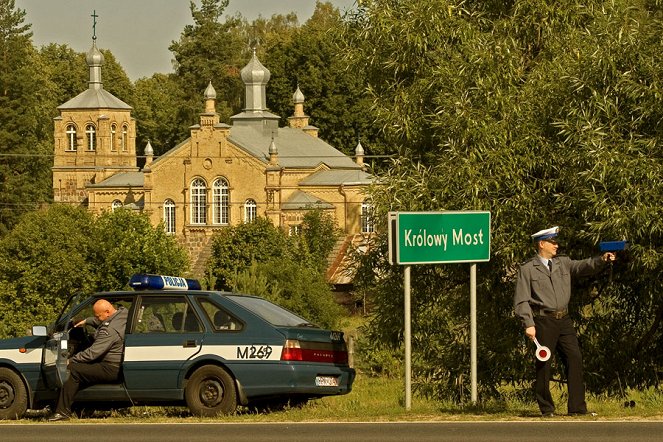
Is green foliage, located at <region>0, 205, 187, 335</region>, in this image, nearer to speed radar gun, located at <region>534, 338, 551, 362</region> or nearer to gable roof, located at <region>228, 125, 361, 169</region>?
gable roof, located at <region>228, 125, 361, 169</region>

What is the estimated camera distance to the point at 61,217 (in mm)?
88500

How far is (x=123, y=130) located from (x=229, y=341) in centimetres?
10660

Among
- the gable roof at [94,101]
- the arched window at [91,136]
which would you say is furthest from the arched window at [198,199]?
the gable roof at [94,101]

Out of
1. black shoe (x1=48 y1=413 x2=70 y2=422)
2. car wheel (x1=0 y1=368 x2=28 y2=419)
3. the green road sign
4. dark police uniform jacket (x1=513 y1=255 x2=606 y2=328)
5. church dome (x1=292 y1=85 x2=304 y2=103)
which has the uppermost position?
church dome (x1=292 y1=85 x2=304 y2=103)

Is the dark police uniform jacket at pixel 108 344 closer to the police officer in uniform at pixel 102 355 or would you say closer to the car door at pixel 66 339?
the police officer in uniform at pixel 102 355

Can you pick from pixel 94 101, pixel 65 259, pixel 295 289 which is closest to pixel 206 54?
pixel 94 101

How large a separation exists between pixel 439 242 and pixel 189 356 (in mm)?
2816

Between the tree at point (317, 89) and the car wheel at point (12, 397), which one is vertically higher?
the tree at point (317, 89)

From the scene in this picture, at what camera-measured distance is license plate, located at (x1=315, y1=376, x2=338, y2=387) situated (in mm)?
18234

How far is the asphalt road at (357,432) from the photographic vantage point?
579 inches

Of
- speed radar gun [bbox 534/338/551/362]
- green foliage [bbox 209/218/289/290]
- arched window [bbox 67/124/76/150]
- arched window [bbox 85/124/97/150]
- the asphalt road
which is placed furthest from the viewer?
arched window [bbox 85/124/97/150]

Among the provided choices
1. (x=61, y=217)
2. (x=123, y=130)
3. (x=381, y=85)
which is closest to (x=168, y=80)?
(x=123, y=130)

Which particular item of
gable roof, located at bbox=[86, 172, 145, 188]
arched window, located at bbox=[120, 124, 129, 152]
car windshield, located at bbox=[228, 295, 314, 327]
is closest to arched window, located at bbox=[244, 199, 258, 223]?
gable roof, located at bbox=[86, 172, 145, 188]

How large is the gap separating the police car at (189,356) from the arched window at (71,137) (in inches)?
4124
